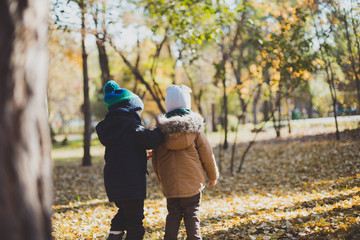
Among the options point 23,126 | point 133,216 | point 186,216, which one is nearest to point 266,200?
point 186,216

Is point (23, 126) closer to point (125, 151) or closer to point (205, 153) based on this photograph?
point (125, 151)

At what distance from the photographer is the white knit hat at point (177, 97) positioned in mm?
3252

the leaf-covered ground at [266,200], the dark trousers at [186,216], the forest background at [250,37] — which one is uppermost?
the forest background at [250,37]

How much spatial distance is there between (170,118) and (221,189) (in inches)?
189

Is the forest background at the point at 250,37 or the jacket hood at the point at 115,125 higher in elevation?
the forest background at the point at 250,37

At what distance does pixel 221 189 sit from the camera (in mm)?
7465

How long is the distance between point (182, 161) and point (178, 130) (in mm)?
339

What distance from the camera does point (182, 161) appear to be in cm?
316

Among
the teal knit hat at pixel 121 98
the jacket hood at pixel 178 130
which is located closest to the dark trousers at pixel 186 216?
the jacket hood at pixel 178 130

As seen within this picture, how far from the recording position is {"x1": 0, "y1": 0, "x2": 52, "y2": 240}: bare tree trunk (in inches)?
55.8

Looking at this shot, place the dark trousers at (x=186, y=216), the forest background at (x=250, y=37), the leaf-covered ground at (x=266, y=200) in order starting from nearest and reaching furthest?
the dark trousers at (x=186, y=216), the leaf-covered ground at (x=266, y=200), the forest background at (x=250, y=37)

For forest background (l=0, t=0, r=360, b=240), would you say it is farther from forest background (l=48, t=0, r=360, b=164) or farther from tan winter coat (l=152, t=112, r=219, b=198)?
tan winter coat (l=152, t=112, r=219, b=198)

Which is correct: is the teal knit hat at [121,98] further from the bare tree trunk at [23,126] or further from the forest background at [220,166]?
the bare tree trunk at [23,126]

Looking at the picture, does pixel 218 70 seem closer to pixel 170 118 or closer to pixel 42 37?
pixel 170 118
